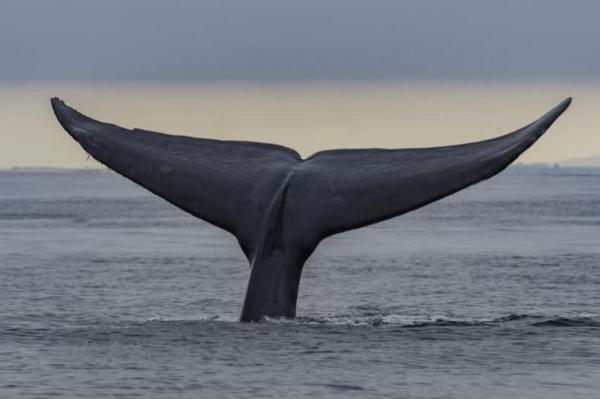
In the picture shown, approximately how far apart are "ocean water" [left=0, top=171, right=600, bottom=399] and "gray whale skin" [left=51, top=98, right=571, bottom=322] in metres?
0.68

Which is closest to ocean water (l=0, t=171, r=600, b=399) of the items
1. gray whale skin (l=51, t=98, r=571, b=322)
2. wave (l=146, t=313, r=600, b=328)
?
wave (l=146, t=313, r=600, b=328)

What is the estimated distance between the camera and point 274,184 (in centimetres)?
1419

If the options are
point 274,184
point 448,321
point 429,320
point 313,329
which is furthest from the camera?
point 429,320

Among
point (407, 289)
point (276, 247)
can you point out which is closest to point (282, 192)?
point (276, 247)

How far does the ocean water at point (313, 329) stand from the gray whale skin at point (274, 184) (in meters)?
0.68

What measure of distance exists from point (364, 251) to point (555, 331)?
59.0 ft

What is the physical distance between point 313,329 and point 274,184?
64.4 inches

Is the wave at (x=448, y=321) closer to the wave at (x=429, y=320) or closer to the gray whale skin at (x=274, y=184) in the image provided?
the wave at (x=429, y=320)

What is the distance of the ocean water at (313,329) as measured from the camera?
41.5ft

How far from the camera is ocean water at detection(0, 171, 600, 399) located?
1265 cm

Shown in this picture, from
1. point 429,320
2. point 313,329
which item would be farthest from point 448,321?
point 313,329

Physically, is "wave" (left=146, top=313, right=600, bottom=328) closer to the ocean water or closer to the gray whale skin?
the ocean water

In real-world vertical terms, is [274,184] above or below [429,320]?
above

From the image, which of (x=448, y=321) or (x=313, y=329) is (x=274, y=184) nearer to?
(x=313, y=329)
